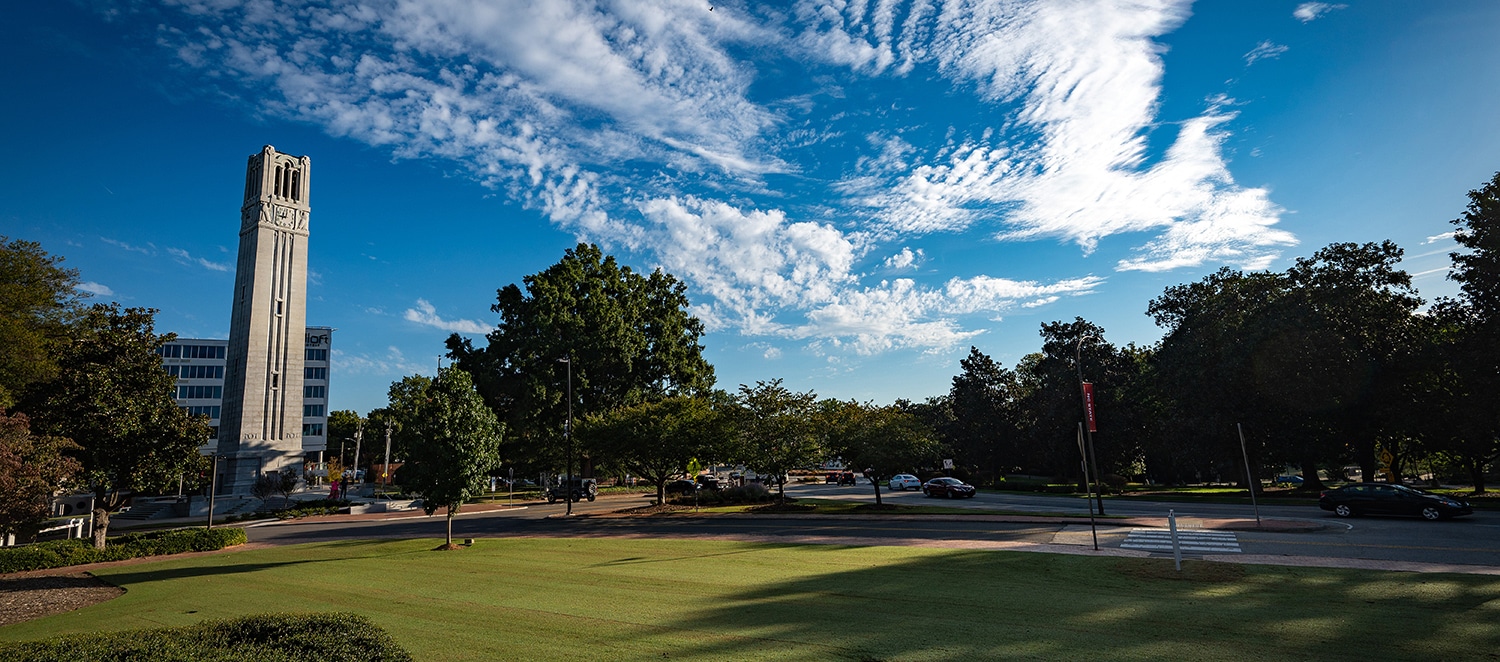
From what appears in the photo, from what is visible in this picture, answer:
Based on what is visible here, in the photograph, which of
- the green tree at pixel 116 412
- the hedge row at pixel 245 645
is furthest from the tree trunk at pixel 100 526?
the hedge row at pixel 245 645

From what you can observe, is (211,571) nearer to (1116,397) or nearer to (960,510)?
(960,510)

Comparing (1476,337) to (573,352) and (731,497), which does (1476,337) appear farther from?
(573,352)

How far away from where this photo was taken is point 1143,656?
820 cm

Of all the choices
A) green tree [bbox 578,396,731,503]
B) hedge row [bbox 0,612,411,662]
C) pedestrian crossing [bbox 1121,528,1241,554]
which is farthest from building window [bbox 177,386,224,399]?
pedestrian crossing [bbox 1121,528,1241,554]

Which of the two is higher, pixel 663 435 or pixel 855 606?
pixel 663 435

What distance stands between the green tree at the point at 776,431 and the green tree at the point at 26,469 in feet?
84.4

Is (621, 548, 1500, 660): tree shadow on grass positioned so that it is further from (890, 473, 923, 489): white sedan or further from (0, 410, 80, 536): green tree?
(890, 473, 923, 489): white sedan

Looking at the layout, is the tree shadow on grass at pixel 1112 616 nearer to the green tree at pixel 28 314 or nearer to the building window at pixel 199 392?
the green tree at pixel 28 314

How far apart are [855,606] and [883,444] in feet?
71.7

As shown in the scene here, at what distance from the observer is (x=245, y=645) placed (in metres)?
6.96

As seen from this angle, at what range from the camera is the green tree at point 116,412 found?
2177cm

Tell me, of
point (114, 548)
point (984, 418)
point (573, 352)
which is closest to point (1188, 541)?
point (114, 548)

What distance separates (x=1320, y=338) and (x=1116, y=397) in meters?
17.0

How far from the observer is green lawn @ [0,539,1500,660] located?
28.7ft
